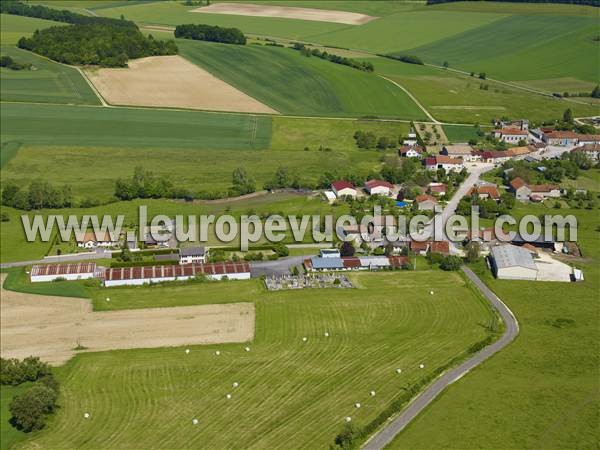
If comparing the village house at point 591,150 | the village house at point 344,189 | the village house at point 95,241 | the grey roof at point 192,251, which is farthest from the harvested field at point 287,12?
the grey roof at point 192,251

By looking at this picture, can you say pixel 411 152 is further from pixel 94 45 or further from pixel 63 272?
pixel 94 45

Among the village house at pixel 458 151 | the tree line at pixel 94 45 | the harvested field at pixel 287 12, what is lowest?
the village house at pixel 458 151

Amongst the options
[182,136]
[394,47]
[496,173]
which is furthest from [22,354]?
[394,47]

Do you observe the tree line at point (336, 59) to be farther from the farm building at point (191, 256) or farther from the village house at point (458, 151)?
the farm building at point (191, 256)

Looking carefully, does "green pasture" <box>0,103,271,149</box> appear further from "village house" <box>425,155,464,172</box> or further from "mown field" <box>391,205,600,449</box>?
"mown field" <box>391,205,600,449</box>

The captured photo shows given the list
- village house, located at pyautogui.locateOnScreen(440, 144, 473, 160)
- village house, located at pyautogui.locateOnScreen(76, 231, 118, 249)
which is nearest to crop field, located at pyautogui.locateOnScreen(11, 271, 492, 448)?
village house, located at pyautogui.locateOnScreen(76, 231, 118, 249)

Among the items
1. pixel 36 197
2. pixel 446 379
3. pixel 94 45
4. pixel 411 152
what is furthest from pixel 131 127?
pixel 446 379
